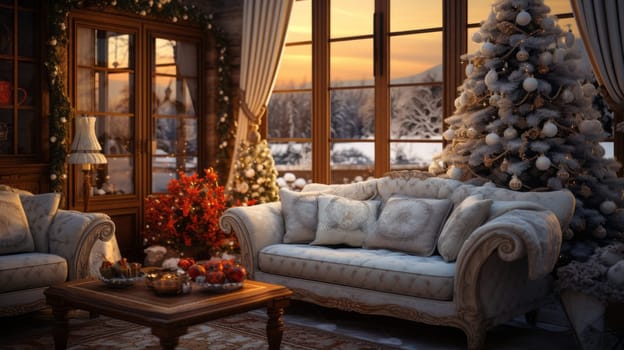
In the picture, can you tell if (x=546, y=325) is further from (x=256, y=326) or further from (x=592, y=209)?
(x=256, y=326)

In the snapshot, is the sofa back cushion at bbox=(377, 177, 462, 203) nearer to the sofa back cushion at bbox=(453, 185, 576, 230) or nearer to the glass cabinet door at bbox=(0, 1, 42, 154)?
the sofa back cushion at bbox=(453, 185, 576, 230)

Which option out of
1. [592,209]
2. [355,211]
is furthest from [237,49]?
[592,209]

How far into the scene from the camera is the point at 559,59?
515 cm

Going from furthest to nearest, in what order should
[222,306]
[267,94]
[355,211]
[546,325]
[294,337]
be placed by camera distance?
1. [267,94]
2. [355,211]
3. [546,325]
4. [294,337]
5. [222,306]

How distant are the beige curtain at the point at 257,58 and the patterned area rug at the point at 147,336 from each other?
2701 millimetres

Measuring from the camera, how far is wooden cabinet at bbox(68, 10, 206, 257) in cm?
655

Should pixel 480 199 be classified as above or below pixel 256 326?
above

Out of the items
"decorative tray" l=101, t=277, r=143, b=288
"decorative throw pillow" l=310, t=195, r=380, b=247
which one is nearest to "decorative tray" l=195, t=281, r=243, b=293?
"decorative tray" l=101, t=277, r=143, b=288

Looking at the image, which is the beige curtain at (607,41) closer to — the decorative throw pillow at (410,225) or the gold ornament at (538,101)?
the gold ornament at (538,101)

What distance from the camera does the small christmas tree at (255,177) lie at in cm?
697

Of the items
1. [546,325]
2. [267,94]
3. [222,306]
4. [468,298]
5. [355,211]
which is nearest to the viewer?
[222,306]

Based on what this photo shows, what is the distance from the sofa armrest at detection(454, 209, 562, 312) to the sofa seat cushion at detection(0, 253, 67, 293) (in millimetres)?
2606

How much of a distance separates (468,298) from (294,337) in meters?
1.10

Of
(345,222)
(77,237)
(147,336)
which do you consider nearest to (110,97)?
(77,237)
